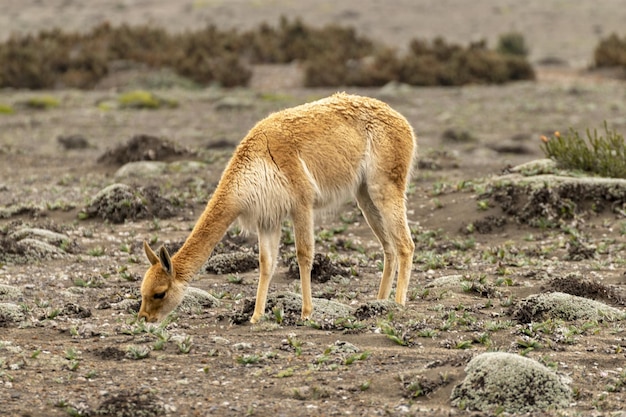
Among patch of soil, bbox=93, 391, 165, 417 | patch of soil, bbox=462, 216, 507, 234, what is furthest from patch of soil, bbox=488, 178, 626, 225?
patch of soil, bbox=93, 391, 165, 417

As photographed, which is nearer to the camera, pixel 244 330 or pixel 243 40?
pixel 244 330

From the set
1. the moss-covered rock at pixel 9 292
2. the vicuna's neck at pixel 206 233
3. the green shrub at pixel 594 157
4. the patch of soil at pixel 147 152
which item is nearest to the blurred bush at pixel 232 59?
the patch of soil at pixel 147 152

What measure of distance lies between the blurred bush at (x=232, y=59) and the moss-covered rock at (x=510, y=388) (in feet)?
81.3

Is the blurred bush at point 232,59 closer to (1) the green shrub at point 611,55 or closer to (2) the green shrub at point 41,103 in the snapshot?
(1) the green shrub at point 611,55

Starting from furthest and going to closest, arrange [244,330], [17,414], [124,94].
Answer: [124,94] → [244,330] → [17,414]

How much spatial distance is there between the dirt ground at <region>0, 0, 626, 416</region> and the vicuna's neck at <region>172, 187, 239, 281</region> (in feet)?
2.02

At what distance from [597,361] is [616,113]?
61.3ft

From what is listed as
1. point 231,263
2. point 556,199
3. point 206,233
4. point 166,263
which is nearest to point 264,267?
point 206,233

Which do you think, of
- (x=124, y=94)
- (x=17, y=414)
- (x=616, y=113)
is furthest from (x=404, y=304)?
(x=124, y=94)

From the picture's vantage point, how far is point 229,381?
7.23 m

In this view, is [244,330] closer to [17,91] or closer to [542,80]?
[17,91]

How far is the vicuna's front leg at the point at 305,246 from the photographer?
28.3 feet

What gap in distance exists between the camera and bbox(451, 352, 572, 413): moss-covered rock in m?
6.74

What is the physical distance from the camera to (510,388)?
22.4 feet
